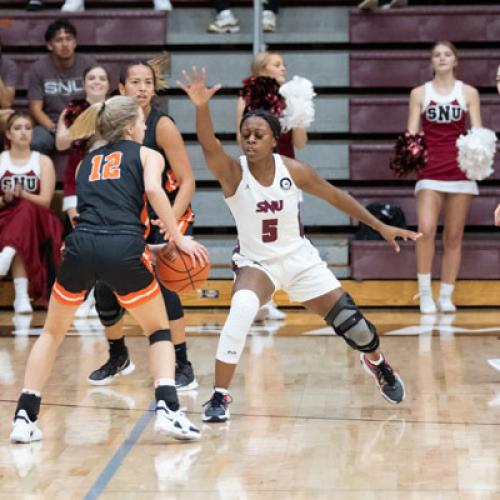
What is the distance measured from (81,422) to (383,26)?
5.61 metres

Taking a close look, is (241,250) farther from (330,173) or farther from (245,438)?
(330,173)

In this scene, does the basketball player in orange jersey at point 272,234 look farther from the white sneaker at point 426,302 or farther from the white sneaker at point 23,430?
the white sneaker at point 426,302

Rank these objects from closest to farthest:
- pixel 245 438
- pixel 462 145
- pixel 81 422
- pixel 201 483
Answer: pixel 201 483 → pixel 245 438 → pixel 81 422 → pixel 462 145

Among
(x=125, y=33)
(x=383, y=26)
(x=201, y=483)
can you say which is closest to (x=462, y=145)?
(x=383, y=26)

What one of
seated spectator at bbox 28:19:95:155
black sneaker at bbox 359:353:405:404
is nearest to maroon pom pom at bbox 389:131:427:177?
seated spectator at bbox 28:19:95:155

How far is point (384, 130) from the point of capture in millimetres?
9633

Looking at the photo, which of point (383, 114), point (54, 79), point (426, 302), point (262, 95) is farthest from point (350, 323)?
point (54, 79)

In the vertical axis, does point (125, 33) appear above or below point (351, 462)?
above

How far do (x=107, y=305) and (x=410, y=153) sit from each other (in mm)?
3320

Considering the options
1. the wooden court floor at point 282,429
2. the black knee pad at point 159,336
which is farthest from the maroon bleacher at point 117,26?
the black knee pad at point 159,336

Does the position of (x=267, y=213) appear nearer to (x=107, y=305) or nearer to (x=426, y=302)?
(x=107, y=305)

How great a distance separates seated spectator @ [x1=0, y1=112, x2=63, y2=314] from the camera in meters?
8.66

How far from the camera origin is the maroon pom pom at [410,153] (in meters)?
8.52

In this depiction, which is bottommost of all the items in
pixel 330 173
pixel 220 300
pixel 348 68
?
pixel 220 300
